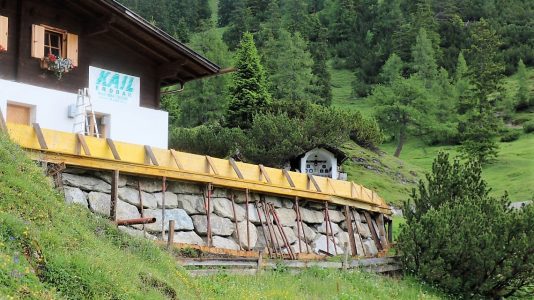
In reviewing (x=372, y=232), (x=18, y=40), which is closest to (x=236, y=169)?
(x=18, y=40)

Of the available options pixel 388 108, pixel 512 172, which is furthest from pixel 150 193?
pixel 388 108

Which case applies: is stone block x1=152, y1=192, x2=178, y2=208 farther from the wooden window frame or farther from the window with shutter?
the window with shutter

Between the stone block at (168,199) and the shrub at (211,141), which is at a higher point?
the shrub at (211,141)

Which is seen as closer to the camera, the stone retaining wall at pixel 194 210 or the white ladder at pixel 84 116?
the stone retaining wall at pixel 194 210

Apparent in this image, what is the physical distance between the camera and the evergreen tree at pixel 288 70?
268 ft

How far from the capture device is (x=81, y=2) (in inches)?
960

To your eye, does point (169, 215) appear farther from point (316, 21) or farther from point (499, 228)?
point (316, 21)

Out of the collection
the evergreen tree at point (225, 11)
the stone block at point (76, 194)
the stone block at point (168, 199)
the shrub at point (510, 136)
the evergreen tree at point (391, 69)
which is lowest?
the stone block at point (168, 199)

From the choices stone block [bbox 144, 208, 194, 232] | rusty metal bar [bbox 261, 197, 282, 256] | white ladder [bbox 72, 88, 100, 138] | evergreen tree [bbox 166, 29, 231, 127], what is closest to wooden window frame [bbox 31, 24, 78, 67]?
white ladder [bbox 72, 88, 100, 138]

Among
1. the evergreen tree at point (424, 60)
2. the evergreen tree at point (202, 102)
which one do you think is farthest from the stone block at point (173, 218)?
the evergreen tree at point (424, 60)

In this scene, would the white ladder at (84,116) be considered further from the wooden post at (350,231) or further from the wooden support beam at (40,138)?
the wooden post at (350,231)

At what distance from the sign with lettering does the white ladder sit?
47 centimetres

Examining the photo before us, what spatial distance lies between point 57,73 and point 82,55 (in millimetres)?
1330

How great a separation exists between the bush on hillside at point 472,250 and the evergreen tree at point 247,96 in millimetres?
22864
